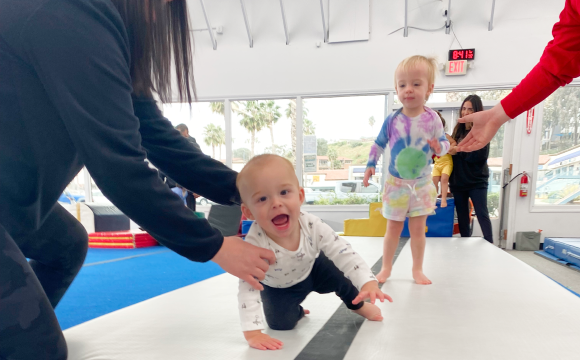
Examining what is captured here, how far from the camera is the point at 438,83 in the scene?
4.44 m

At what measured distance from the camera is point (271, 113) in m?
5.26

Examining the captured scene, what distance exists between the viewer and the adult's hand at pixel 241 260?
0.80 m

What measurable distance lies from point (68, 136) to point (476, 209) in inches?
130

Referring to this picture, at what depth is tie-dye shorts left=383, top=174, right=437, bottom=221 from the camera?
1640 millimetres

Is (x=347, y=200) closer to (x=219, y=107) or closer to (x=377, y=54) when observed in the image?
(x=377, y=54)

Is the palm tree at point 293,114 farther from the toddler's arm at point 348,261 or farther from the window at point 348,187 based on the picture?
the toddler's arm at point 348,261

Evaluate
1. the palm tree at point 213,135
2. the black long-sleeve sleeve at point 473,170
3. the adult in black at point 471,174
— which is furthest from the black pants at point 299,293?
the palm tree at point 213,135

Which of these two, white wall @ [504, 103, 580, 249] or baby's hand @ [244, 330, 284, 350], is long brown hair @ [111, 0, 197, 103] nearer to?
baby's hand @ [244, 330, 284, 350]

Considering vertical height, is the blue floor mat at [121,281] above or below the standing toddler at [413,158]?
below

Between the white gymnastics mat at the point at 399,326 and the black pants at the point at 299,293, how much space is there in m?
0.04

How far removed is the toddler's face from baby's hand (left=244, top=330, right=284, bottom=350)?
1.25 metres

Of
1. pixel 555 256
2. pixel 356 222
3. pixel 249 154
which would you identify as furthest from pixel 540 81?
pixel 249 154

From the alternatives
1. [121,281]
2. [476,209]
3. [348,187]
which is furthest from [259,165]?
[348,187]

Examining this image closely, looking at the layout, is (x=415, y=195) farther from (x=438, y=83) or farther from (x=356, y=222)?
(x=438, y=83)
